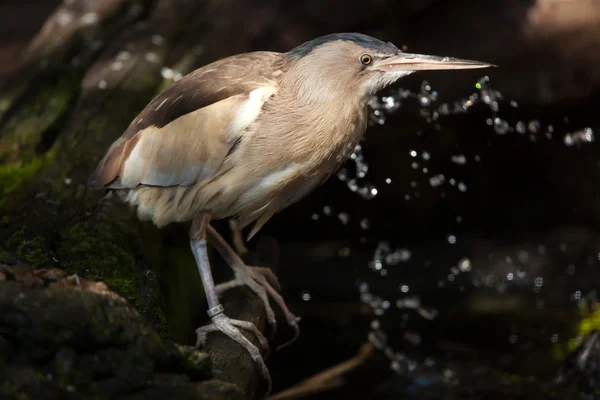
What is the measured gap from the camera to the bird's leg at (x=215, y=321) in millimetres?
2486

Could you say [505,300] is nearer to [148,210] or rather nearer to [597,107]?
[597,107]

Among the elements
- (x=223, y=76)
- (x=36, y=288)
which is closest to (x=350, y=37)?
(x=223, y=76)

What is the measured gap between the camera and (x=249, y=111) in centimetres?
254

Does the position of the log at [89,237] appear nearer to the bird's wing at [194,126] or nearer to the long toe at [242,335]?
the long toe at [242,335]

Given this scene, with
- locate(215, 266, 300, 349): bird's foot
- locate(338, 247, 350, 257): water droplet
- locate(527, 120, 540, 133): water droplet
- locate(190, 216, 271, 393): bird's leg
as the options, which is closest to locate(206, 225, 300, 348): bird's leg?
locate(215, 266, 300, 349): bird's foot

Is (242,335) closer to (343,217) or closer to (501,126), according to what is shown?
(343,217)

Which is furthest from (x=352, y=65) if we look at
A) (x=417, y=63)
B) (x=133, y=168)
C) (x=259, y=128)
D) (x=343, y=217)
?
(x=343, y=217)

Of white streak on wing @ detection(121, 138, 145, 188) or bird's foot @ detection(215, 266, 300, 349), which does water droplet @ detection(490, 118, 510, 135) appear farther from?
white streak on wing @ detection(121, 138, 145, 188)

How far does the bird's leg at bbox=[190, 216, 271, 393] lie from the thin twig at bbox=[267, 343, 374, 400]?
95 cm

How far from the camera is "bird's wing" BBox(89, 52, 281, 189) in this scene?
2.56 metres

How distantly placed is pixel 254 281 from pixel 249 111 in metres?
0.76

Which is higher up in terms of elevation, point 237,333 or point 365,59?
point 365,59

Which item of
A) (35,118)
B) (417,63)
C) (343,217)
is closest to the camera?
(417,63)

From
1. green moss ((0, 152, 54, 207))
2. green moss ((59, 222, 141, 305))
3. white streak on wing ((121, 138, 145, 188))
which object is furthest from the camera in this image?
green moss ((0, 152, 54, 207))
